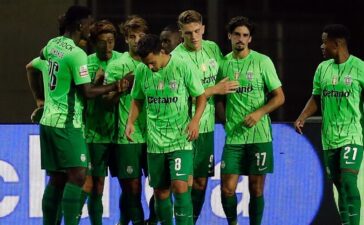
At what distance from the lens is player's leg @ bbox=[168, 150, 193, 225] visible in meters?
10.5

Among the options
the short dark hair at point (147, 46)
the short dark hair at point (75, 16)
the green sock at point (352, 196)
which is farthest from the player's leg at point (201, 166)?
the short dark hair at point (75, 16)

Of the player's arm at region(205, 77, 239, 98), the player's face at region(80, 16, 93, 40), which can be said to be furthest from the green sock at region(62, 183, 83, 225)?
the player's arm at region(205, 77, 239, 98)

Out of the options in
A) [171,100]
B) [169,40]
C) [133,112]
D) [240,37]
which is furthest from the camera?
[169,40]

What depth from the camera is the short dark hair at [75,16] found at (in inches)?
421

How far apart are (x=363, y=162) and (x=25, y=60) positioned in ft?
11.9

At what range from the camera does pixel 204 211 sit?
1257 centimetres

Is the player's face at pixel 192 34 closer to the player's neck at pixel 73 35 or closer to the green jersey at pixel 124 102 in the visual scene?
the green jersey at pixel 124 102

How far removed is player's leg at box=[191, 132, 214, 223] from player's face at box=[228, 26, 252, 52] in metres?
0.79

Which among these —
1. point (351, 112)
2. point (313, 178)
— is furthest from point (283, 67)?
point (351, 112)

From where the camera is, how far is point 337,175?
1157cm

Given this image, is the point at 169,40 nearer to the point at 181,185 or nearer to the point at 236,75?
the point at 236,75

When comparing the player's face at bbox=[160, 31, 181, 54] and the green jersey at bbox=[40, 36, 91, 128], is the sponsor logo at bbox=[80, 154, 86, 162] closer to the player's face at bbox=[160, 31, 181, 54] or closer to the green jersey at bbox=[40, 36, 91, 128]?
the green jersey at bbox=[40, 36, 91, 128]

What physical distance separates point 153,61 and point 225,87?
0.84 m

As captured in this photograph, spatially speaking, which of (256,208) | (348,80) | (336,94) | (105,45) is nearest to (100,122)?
(105,45)
